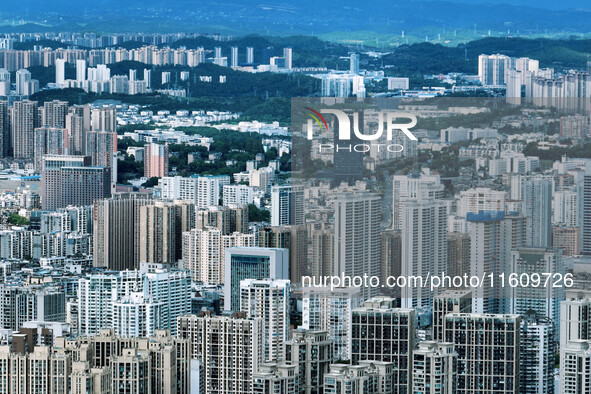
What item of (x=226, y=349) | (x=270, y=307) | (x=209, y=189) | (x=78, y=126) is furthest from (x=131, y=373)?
(x=78, y=126)

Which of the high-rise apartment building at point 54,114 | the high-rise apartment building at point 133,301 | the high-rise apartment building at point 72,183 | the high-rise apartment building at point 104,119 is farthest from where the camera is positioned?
the high-rise apartment building at point 54,114

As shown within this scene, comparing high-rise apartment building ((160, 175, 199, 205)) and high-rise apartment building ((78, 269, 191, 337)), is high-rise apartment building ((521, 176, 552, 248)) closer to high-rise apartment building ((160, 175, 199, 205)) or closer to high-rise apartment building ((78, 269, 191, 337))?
high-rise apartment building ((78, 269, 191, 337))

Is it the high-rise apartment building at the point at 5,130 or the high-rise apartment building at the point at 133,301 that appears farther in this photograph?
the high-rise apartment building at the point at 5,130

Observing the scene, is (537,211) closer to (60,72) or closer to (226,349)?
(226,349)

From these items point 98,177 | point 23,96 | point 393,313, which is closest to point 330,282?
point 393,313

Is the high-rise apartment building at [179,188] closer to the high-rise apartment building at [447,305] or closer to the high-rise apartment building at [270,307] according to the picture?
the high-rise apartment building at [270,307]

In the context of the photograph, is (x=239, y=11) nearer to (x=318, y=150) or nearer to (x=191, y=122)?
(x=191, y=122)

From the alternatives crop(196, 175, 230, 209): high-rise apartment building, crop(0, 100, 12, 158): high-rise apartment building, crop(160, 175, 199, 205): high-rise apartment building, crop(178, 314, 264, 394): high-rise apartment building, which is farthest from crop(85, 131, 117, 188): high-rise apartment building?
crop(178, 314, 264, 394): high-rise apartment building

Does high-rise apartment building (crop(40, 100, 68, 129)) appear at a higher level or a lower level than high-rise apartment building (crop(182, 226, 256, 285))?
higher

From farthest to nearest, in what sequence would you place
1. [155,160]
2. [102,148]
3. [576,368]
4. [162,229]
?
[102,148]
[155,160]
[162,229]
[576,368]

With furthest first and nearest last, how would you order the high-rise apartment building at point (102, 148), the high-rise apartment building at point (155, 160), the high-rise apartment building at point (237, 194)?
1. the high-rise apartment building at point (102, 148)
2. the high-rise apartment building at point (155, 160)
3. the high-rise apartment building at point (237, 194)

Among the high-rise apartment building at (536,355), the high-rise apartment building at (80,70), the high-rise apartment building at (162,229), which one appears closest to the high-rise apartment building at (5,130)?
the high-rise apartment building at (80,70)

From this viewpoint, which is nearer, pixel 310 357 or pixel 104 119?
pixel 310 357
